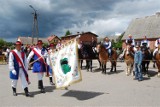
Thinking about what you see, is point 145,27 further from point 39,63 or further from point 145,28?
point 39,63

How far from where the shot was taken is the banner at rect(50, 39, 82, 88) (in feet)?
27.3

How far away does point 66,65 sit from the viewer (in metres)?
8.55

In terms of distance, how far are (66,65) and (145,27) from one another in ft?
143

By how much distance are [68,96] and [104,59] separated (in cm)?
681

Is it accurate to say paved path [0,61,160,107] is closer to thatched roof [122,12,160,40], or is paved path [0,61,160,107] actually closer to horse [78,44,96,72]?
horse [78,44,96,72]

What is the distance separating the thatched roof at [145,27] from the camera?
46.9 metres

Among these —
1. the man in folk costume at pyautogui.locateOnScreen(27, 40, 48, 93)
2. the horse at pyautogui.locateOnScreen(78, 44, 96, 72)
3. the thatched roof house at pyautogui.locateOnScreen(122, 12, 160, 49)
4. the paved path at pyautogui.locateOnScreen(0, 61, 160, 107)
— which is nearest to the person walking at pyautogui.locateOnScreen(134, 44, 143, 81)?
the paved path at pyautogui.locateOnScreen(0, 61, 160, 107)

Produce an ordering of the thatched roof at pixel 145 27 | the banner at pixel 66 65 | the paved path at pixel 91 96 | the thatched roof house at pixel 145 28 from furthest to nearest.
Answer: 1. the thatched roof at pixel 145 27
2. the thatched roof house at pixel 145 28
3. the banner at pixel 66 65
4. the paved path at pixel 91 96

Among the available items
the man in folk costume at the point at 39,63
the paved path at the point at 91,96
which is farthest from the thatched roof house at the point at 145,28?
the man in folk costume at the point at 39,63

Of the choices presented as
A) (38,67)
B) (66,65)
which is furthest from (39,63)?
(66,65)

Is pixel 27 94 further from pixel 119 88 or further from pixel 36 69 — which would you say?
pixel 119 88

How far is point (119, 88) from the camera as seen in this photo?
9789 mm

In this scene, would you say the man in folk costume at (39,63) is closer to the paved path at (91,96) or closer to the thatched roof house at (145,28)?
the paved path at (91,96)

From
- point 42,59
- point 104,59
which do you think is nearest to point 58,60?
point 42,59
